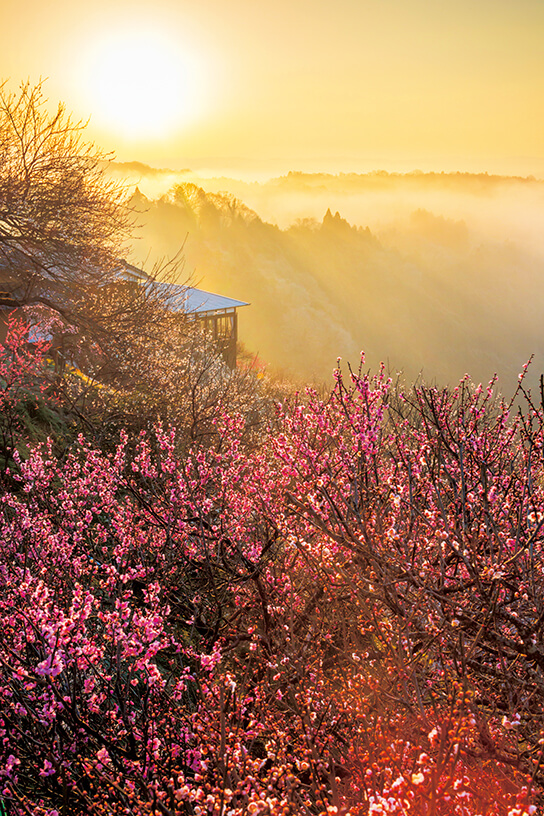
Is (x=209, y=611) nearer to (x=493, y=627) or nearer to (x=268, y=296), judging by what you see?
(x=493, y=627)

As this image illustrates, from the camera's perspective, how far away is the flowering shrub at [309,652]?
3.20 m

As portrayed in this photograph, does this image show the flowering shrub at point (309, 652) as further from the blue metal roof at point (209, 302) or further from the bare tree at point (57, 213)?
the blue metal roof at point (209, 302)

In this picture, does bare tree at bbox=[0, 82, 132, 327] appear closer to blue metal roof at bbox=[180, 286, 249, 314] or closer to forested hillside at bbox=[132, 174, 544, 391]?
blue metal roof at bbox=[180, 286, 249, 314]

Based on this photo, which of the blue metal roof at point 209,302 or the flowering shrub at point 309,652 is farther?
the blue metal roof at point 209,302

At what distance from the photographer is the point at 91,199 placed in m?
14.6

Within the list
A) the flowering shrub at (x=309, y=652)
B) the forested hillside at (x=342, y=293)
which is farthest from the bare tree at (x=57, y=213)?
the forested hillside at (x=342, y=293)

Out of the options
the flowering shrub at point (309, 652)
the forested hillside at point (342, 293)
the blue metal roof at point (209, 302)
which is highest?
the forested hillside at point (342, 293)

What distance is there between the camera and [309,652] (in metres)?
5.56

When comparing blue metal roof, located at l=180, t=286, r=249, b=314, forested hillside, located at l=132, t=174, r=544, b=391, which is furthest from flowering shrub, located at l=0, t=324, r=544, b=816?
forested hillside, located at l=132, t=174, r=544, b=391

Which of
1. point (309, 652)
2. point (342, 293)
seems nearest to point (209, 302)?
point (309, 652)

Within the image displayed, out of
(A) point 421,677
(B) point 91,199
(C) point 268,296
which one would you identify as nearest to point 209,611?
(A) point 421,677

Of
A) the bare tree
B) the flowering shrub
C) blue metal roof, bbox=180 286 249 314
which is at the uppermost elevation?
blue metal roof, bbox=180 286 249 314

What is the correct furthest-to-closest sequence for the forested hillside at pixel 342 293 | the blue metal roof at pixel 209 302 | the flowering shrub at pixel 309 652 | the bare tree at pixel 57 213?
the forested hillside at pixel 342 293
the blue metal roof at pixel 209 302
the bare tree at pixel 57 213
the flowering shrub at pixel 309 652

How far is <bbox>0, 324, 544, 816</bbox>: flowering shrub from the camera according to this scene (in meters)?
3.20
